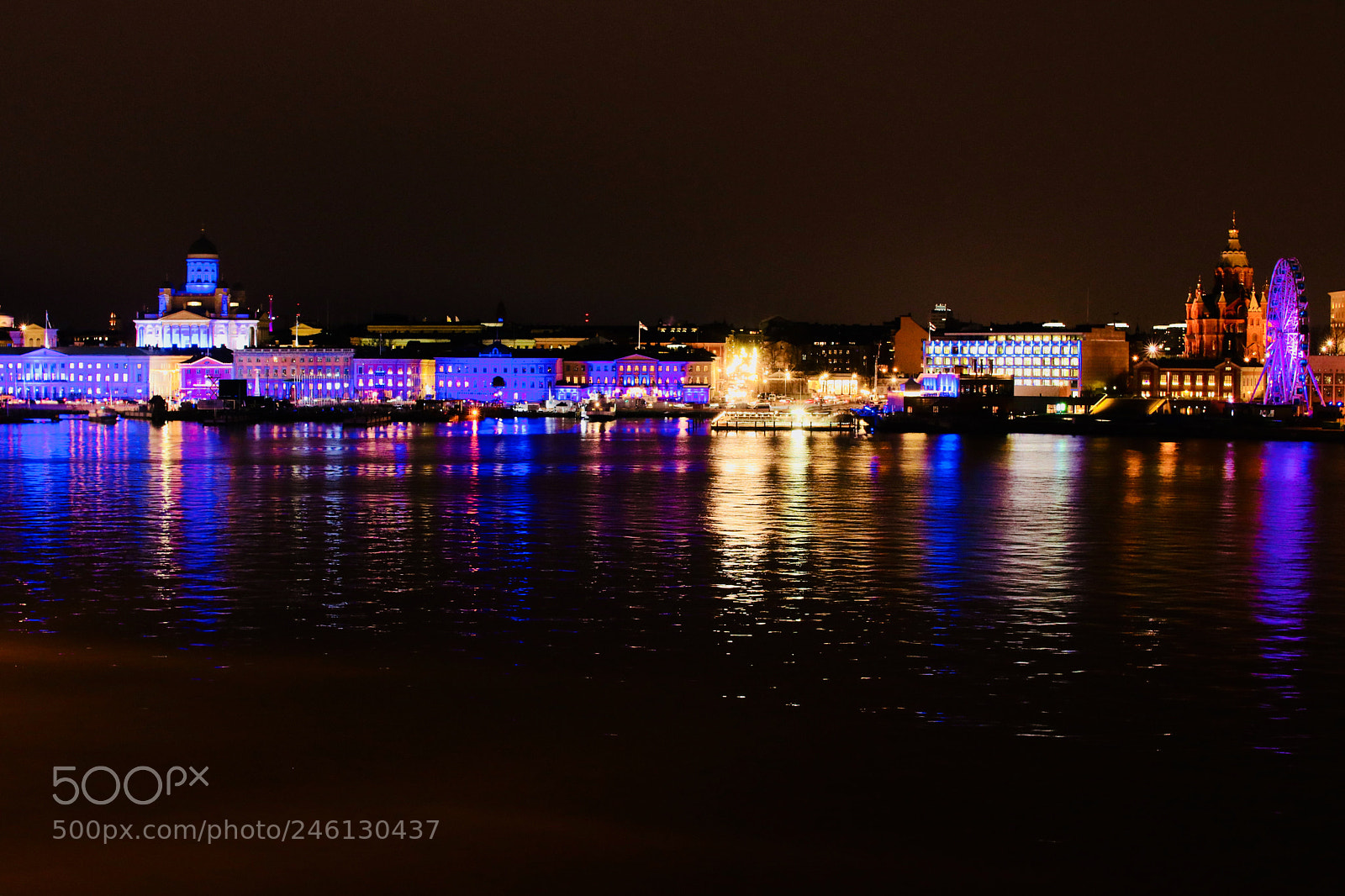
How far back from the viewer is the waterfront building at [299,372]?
11312 centimetres

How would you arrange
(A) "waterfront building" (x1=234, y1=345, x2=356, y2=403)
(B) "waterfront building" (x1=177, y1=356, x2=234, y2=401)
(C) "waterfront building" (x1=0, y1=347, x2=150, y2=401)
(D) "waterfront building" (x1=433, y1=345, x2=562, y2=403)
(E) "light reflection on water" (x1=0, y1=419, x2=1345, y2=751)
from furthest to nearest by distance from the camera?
(D) "waterfront building" (x1=433, y1=345, x2=562, y2=403) < (A) "waterfront building" (x1=234, y1=345, x2=356, y2=403) < (C) "waterfront building" (x1=0, y1=347, x2=150, y2=401) < (B) "waterfront building" (x1=177, y1=356, x2=234, y2=401) < (E) "light reflection on water" (x1=0, y1=419, x2=1345, y2=751)

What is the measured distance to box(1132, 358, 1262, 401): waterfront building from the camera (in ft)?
303

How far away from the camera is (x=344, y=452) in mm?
47219

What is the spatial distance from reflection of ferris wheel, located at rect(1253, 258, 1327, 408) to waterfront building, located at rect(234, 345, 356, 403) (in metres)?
71.3

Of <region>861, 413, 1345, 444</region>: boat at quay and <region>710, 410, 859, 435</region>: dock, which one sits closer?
<region>861, 413, 1345, 444</region>: boat at quay

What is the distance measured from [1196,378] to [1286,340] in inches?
1085

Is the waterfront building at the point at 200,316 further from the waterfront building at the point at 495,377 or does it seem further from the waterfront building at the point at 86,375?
the waterfront building at the point at 495,377

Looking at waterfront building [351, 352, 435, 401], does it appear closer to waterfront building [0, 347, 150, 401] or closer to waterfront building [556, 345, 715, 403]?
waterfront building [556, 345, 715, 403]

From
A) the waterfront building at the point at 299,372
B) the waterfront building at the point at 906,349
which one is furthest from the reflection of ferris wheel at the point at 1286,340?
the waterfront building at the point at 299,372

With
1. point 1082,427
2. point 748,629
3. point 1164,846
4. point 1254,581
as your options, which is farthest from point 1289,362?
point 1164,846

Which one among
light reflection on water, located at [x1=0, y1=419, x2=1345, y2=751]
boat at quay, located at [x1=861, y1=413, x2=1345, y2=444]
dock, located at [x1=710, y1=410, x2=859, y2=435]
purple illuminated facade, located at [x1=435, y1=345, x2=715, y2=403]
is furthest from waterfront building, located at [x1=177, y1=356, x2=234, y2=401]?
light reflection on water, located at [x1=0, y1=419, x2=1345, y2=751]

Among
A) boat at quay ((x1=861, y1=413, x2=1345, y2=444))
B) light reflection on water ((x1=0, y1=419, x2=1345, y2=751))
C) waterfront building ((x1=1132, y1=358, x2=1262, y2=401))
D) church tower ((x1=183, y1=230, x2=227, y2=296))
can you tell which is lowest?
light reflection on water ((x1=0, y1=419, x2=1345, y2=751))

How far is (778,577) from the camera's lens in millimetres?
16438

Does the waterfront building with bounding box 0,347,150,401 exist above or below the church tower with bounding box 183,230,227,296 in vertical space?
below
